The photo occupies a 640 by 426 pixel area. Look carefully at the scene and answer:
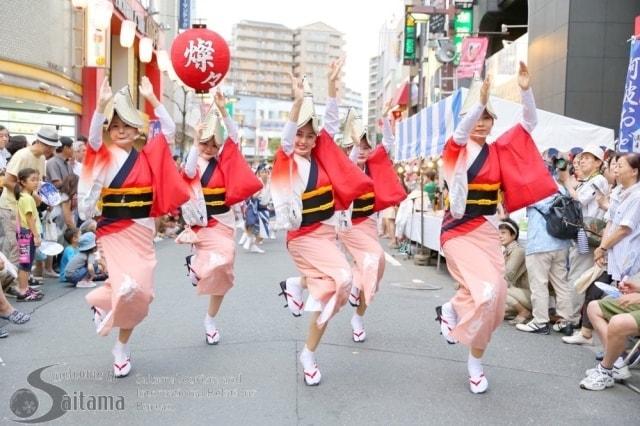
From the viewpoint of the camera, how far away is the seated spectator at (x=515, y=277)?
6.52 m

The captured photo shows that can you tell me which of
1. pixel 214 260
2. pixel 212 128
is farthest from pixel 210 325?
pixel 212 128

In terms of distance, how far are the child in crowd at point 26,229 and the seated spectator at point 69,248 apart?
1060 mm

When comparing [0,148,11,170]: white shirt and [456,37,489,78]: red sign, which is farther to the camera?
[456,37,489,78]: red sign

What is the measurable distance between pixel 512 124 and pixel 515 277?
3.57 m

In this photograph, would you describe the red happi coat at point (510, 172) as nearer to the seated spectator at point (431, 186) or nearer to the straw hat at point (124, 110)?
the straw hat at point (124, 110)

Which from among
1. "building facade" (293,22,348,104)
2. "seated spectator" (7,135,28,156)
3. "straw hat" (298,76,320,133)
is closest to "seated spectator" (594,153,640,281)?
"straw hat" (298,76,320,133)

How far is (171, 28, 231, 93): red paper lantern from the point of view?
23.6 feet

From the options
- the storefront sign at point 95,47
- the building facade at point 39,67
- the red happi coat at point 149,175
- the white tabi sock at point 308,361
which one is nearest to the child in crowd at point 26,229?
the red happi coat at point 149,175

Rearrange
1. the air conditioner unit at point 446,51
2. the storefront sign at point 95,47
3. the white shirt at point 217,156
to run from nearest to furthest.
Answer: the white shirt at point 217,156
the storefront sign at point 95,47
the air conditioner unit at point 446,51

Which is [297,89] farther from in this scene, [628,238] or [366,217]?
[628,238]

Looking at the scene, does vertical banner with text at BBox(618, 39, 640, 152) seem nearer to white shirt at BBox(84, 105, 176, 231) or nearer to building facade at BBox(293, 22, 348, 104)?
white shirt at BBox(84, 105, 176, 231)

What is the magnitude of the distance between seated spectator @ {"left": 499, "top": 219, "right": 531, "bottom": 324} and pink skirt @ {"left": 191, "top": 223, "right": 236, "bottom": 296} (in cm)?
288

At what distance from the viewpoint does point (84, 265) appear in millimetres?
8352

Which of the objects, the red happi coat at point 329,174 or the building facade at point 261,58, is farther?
the building facade at point 261,58
